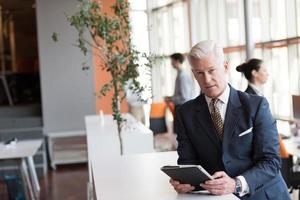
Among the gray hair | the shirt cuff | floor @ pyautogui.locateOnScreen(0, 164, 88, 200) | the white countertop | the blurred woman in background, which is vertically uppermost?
the gray hair

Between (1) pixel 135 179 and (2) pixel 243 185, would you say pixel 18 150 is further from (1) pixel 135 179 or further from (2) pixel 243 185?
(2) pixel 243 185

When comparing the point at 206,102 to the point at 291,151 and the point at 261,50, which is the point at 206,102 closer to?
the point at 291,151

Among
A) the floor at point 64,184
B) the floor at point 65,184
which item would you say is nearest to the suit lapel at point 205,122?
the floor at point 65,184

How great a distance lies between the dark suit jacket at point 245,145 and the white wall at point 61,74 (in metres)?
7.52

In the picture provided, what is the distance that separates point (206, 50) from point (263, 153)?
21.6 inches

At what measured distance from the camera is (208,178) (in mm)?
2234

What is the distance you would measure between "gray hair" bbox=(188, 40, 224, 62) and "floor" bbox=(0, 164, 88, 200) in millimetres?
4948

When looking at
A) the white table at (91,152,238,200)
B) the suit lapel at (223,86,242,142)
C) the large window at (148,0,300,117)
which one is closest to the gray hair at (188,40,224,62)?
the suit lapel at (223,86,242,142)

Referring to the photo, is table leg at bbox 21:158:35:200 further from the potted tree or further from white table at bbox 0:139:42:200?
the potted tree

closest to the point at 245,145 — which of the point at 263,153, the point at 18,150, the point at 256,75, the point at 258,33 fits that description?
the point at 263,153

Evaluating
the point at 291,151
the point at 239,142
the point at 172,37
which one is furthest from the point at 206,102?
the point at 172,37

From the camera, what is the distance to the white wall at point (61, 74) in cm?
988

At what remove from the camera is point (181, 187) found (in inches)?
93.4

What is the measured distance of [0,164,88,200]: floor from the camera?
285 inches
